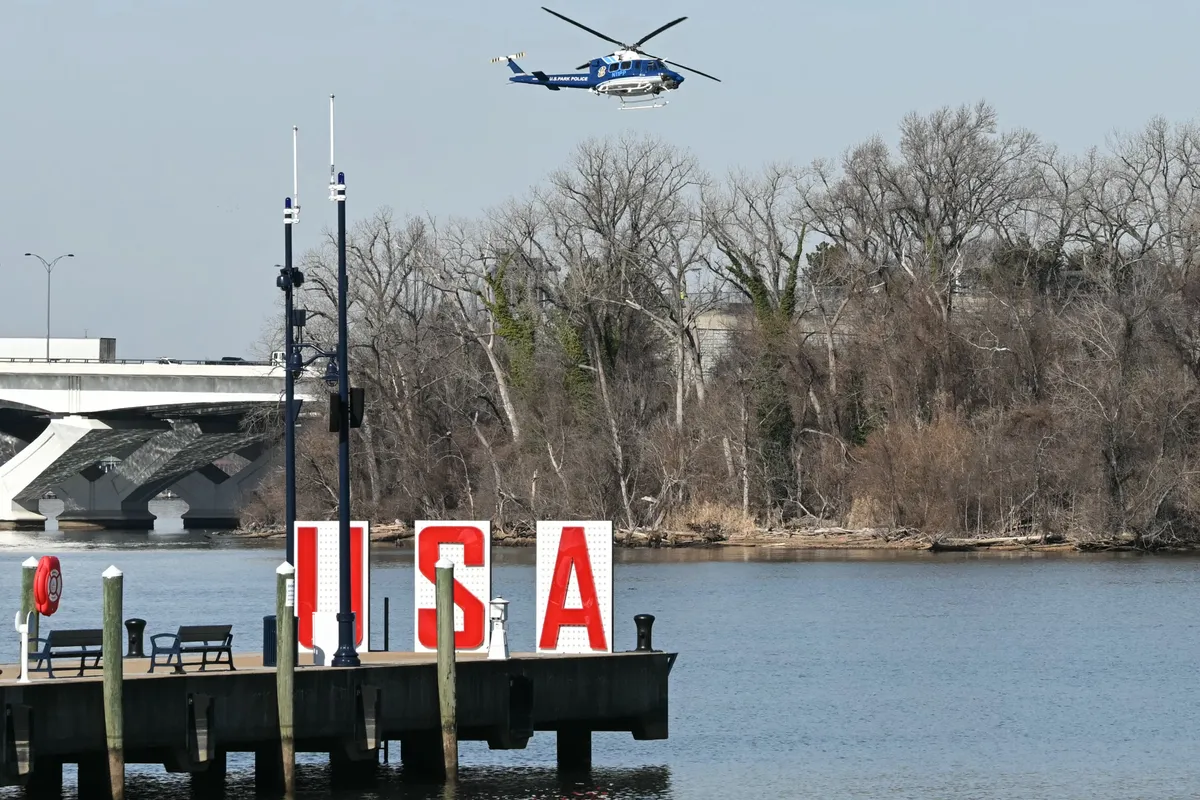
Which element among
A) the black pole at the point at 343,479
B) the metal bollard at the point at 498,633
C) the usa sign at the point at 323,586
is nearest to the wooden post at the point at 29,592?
the usa sign at the point at 323,586

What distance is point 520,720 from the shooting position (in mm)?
27062

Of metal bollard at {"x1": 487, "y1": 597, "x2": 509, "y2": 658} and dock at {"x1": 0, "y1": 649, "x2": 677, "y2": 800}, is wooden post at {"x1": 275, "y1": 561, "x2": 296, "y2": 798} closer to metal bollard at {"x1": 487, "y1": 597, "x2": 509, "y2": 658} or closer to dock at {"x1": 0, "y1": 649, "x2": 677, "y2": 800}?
dock at {"x1": 0, "y1": 649, "x2": 677, "y2": 800}

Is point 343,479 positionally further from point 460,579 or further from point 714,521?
point 714,521

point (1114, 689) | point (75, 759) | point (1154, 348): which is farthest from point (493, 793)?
point (1154, 348)

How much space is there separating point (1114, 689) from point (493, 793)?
17290 millimetres

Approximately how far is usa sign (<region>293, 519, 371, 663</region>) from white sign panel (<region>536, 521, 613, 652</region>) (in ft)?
9.37

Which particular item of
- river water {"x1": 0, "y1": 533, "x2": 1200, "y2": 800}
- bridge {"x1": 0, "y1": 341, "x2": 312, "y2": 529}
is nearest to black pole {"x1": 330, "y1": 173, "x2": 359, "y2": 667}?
river water {"x1": 0, "y1": 533, "x2": 1200, "y2": 800}

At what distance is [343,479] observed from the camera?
28062mm

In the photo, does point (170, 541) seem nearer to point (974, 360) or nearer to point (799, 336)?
point (799, 336)

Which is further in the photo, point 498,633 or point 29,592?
point 29,592

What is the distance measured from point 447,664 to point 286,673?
7.49 feet

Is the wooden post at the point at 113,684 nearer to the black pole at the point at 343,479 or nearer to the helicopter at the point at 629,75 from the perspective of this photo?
the black pole at the point at 343,479

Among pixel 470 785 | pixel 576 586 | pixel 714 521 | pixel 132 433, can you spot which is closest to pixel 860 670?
pixel 576 586

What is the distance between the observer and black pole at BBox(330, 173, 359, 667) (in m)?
26.9
